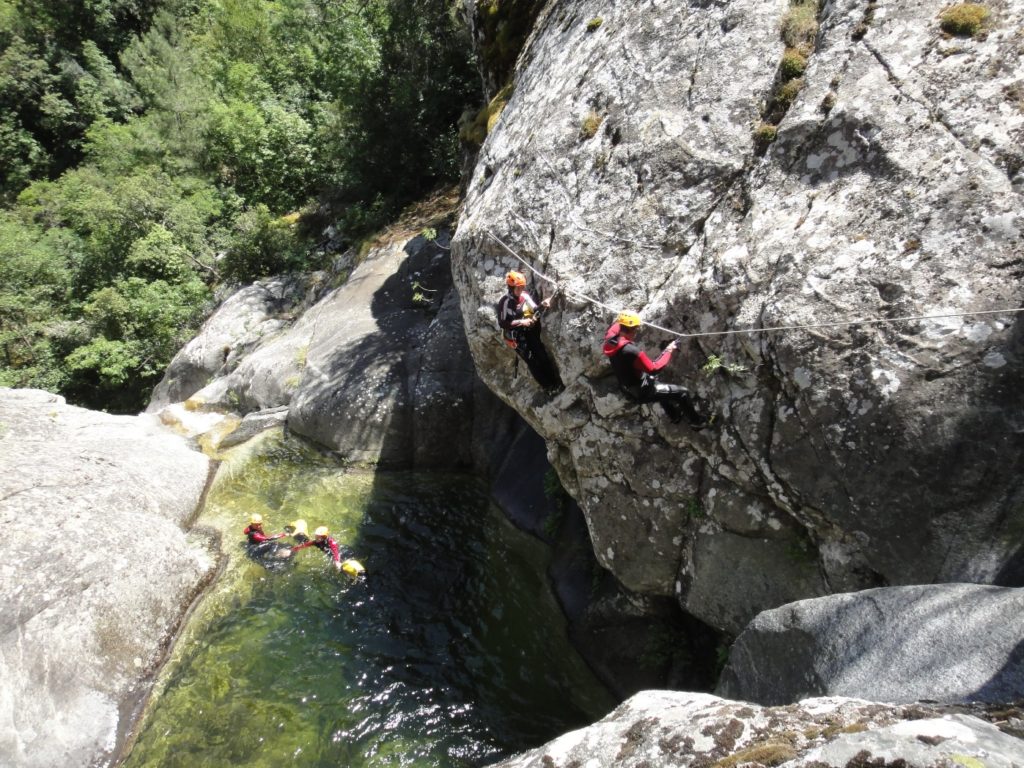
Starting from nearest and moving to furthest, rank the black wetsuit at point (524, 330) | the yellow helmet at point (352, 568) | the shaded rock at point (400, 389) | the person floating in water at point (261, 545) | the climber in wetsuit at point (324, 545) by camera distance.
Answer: the black wetsuit at point (524, 330) → the yellow helmet at point (352, 568) → the climber in wetsuit at point (324, 545) → the person floating in water at point (261, 545) → the shaded rock at point (400, 389)

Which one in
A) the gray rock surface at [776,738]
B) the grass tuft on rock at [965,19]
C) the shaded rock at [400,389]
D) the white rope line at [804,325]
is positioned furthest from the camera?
the shaded rock at [400,389]

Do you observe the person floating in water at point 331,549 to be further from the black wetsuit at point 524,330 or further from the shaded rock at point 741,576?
the shaded rock at point 741,576

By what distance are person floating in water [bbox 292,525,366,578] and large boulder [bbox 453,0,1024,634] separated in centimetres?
391

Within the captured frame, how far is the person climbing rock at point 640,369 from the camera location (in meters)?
6.90

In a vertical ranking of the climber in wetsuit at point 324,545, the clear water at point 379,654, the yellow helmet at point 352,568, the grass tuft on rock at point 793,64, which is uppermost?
the grass tuft on rock at point 793,64

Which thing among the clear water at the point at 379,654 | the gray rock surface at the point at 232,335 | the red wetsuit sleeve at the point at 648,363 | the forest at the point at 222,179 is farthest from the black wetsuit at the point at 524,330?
the forest at the point at 222,179

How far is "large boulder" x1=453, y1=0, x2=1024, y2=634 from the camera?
5.46 m

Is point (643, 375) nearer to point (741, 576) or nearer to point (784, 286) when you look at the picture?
point (784, 286)

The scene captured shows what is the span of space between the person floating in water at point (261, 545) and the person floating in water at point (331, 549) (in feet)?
0.95

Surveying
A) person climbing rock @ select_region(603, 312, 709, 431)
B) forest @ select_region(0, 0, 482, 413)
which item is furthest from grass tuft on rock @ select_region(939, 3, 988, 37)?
forest @ select_region(0, 0, 482, 413)

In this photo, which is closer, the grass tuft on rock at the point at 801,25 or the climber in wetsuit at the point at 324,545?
A: the grass tuft on rock at the point at 801,25

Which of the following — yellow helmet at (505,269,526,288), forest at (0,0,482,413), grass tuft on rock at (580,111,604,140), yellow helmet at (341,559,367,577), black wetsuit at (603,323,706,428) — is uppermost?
forest at (0,0,482,413)

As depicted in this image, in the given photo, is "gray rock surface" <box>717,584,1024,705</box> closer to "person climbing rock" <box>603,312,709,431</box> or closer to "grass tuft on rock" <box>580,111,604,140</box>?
"person climbing rock" <box>603,312,709,431</box>

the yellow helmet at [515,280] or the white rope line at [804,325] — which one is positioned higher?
the yellow helmet at [515,280]
